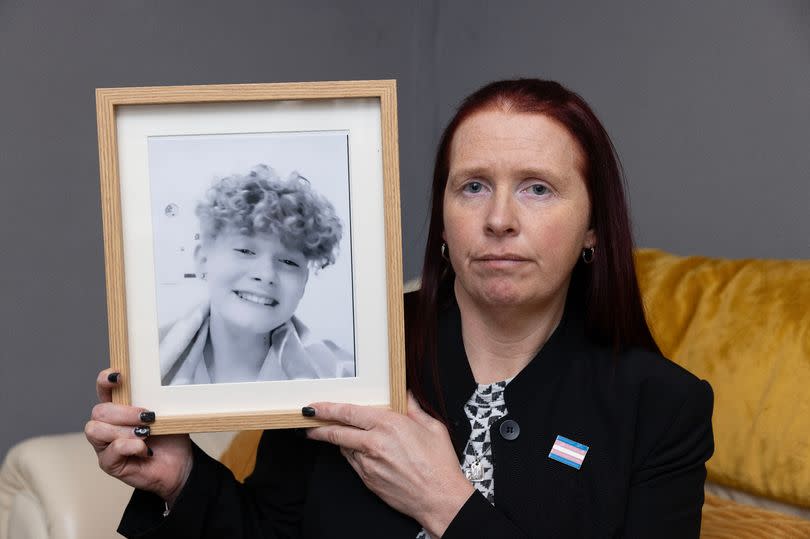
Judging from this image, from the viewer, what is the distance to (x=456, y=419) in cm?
135

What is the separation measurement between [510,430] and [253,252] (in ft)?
1.41

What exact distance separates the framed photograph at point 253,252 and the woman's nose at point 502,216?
13 cm

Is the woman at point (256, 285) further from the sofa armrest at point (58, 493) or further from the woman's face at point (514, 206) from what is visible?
the sofa armrest at point (58, 493)

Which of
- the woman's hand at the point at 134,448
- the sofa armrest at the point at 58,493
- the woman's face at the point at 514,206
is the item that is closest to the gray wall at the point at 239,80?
the sofa armrest at the point at 58,493

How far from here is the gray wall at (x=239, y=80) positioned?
229cm

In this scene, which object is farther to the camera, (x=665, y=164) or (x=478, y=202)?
(x=665, y=164)

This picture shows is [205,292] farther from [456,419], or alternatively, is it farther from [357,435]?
[456,419]

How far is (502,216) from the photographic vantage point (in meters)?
1.25

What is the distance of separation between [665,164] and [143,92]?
1.70m

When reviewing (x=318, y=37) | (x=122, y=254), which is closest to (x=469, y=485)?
(x=122, y=254)

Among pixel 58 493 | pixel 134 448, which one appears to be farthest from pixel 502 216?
pixel 58 493

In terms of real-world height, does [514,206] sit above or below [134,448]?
above

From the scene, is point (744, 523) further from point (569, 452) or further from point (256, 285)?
point (256, 285)

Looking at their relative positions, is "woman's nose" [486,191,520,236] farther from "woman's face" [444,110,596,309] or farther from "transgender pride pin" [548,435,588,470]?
"transgender pride pin" [548,435,588,470]
